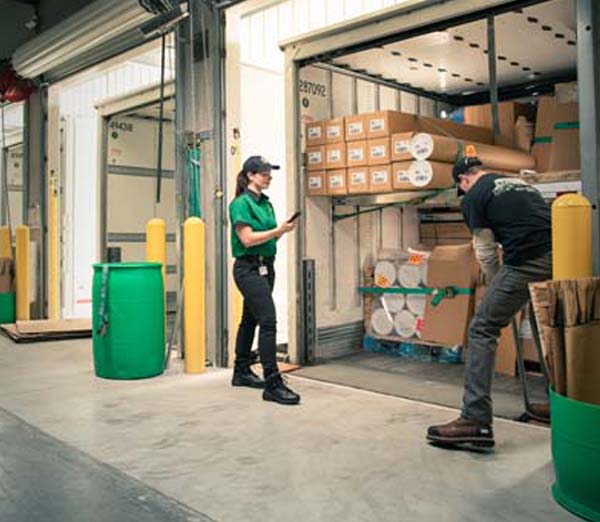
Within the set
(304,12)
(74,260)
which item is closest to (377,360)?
(304,12)

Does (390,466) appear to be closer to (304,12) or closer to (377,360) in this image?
(377,360)

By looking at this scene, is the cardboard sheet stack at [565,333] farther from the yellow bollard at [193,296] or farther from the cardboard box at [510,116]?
the cardboard box at [510,116]

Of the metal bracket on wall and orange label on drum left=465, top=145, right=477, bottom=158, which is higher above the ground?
orange label on drum left=465, top=145, right=477, bottom=158

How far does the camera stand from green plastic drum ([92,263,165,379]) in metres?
4.41

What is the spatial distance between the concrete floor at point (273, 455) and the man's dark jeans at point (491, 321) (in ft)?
0.76

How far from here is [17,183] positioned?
10.7 m

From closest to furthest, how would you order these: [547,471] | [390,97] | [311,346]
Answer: [547,471]
[311,346]
[390,97]

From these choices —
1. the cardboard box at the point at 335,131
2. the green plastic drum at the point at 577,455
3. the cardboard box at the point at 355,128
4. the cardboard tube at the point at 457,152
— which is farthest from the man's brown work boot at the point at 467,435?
the cardboard box at the point at 335,131

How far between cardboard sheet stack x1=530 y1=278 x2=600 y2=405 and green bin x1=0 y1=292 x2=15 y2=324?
6.62 meters

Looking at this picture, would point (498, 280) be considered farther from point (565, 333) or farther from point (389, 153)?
point (389, 153)

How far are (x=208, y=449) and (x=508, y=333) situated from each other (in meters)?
2.62

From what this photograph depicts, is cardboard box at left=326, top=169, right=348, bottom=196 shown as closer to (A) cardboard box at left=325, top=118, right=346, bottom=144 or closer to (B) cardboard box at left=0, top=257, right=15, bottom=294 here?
(A) cardboard box at left=325, top=118, right=346, bottom=144

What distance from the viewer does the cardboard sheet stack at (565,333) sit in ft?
7.85

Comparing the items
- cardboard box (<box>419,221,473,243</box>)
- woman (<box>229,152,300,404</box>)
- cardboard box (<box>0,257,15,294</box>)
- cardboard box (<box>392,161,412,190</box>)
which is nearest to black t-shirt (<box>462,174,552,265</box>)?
woman (<box>229,152,300,404</box>)
